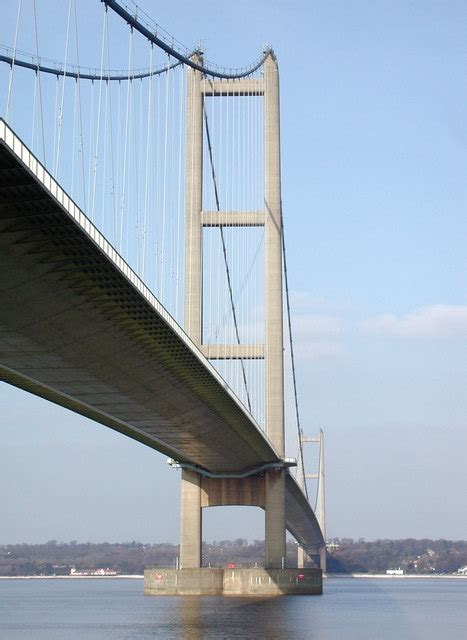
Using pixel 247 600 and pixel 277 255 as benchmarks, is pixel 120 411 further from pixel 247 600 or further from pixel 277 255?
pixel 277 255

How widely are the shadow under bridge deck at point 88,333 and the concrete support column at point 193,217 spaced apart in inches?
315

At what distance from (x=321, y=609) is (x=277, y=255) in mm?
17191

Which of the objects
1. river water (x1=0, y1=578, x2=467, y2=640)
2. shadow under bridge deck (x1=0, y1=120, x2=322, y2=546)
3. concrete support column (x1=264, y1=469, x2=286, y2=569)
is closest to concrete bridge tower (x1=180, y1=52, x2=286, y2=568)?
concrete support column (x1=264, y1=469, x2=286, y2=569)

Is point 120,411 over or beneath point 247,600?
over

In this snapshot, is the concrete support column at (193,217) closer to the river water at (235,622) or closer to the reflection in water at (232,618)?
the reflection in water at (232,618)

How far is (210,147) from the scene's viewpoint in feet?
202

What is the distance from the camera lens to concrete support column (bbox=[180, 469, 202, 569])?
57.7m

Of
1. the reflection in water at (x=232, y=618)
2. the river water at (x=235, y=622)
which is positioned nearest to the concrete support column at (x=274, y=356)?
the river water at (x=235, y=622)

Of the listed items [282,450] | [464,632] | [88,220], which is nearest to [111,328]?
[88,220]

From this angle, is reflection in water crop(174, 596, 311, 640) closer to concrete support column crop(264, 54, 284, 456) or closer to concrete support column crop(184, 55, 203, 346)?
concrete support column crop(264, 54, 284, 456)

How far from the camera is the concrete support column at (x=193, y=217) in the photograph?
2167 inches

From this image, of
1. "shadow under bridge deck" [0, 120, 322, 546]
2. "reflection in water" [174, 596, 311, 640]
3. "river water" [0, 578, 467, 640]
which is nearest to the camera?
"shadow under bridge deck" [0, 120, 322, 546]

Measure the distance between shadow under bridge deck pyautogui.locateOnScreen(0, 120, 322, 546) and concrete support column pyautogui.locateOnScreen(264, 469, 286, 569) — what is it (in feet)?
29.2

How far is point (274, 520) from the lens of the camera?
5725 cm
